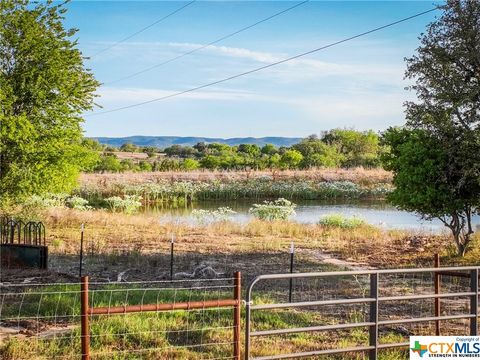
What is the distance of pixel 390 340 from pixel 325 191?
36.2 meters

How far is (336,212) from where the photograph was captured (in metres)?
34.0

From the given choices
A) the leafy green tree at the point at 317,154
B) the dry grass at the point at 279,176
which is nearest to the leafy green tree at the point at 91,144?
the dry grass at the point at 279,176

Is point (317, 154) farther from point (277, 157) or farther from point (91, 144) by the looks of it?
point (91, 144)

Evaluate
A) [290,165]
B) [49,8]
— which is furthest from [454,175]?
[290,165]

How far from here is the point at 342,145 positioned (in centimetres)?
7450

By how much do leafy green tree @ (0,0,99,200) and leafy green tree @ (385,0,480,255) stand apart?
34.7 ft

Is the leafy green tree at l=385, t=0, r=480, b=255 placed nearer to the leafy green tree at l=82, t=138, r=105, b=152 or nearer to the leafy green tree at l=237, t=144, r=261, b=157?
the leafy green tree at l=82, t=138, r=105, b=152

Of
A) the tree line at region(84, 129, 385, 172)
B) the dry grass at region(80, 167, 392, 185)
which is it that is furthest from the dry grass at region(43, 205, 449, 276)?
the tree line at region(84, 129, 385, 172)

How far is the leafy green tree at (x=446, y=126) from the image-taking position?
16.0m

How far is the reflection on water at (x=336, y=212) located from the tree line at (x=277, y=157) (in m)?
14.7

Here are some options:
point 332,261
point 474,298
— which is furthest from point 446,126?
point 474,298

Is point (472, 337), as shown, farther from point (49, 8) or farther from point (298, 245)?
point (49, 8)

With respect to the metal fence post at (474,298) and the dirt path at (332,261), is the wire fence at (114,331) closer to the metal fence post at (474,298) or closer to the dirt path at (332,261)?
the metal fence post at (474,298)

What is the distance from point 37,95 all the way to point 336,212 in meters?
19.0
